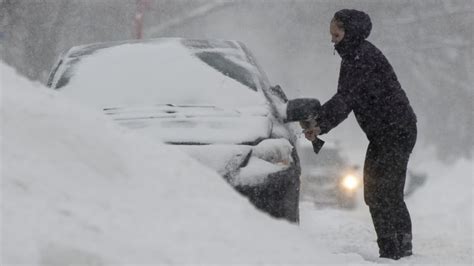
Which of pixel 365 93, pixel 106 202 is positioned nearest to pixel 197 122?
pixel 365 93

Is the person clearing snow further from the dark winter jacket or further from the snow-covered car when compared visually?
the snow-covered car

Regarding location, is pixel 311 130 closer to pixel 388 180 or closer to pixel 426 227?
pixel 388 180

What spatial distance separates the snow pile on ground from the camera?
251cm

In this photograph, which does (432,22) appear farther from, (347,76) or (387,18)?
(347,76)

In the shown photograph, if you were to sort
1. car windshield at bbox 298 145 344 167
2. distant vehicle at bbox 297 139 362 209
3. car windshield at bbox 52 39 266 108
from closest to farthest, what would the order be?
car windshield at bbox 52 39 266 108, distant vehicle at bbox 297 139 362 209, car windshield at bbox 298 145 344 167

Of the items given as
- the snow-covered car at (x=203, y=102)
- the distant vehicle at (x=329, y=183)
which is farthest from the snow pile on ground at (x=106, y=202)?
the distant vehicle at (x=329, y=183)

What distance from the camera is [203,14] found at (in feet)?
97.9

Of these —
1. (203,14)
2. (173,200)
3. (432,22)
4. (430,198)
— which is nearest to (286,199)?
(173,200)

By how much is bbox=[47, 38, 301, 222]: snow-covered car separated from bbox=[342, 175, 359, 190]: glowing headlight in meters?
3.62

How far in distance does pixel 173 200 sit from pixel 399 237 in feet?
10.6

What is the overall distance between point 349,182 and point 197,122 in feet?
17.1

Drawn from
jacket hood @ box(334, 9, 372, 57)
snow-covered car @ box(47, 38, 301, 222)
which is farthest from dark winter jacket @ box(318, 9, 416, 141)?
snow-covered car @ box(47, 38, 301, 222)

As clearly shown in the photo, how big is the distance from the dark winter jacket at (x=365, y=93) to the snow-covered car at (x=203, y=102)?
1.17ft

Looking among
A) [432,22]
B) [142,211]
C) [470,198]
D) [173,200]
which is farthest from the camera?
[432,22]
